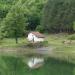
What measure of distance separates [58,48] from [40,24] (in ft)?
106

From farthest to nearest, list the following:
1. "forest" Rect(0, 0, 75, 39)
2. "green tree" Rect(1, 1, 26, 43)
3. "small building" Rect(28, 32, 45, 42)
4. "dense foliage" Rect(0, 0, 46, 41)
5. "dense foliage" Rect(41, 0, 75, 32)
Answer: "dense foliage" Rect(41, 0, 75, 32) < "small building" Rect(28, 32, 45, 42) < "forest" Rect(0, 0, 75, 39) < "dense foliage" Rect(0, 0, 46, 41) < "green tree" Rect(1, 1, 26, 43)

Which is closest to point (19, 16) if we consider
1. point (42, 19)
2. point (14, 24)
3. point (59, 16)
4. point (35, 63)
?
point (14, 24)

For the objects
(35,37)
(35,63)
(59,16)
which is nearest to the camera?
(35,63)

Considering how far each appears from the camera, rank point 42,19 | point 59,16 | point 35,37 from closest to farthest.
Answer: point 35,37 < point 59,16 < point 42,19

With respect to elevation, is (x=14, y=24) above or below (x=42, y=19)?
above

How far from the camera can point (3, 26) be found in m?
94.3

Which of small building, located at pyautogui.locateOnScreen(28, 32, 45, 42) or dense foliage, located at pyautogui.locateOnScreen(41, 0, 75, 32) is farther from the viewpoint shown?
dense foliage, located at pyautogui.locateOnScreen(41, 0, 75, 32)

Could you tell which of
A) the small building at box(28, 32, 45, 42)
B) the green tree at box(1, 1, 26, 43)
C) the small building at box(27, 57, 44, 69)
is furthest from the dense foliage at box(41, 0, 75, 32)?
the small building at box(27, 57, 44, 69)

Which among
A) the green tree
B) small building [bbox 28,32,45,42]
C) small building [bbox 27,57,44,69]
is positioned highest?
the green tree

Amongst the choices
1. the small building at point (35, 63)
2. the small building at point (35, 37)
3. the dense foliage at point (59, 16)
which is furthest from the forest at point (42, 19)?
the small building at point (35, 63)

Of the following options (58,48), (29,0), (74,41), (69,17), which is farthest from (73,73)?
(29,0)

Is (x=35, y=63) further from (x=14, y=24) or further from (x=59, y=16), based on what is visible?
(x=59, y=16)

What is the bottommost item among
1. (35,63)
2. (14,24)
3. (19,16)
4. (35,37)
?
(35,63)

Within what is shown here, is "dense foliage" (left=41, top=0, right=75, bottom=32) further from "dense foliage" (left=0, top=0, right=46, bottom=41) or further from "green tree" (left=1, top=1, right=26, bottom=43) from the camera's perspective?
"green tree" (left=1, top=1, right=26, bottom=43)
